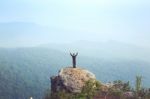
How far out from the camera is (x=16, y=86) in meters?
198

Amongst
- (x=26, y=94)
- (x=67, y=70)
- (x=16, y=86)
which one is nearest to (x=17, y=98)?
(x=26, y=94)

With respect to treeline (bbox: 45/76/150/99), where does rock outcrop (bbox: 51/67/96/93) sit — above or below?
above

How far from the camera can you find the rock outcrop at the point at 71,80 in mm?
48188

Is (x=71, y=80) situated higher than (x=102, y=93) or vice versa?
(x=71, y=80)

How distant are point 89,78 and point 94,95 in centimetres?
358

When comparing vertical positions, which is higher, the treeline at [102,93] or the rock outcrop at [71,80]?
the rock outcrop at [71,80]

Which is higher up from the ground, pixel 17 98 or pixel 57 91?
pixel 57 91

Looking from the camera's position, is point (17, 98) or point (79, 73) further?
point (17, 98)

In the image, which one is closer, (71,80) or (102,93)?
(102,93)

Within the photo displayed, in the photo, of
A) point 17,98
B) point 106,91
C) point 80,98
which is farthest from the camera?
point 17,98

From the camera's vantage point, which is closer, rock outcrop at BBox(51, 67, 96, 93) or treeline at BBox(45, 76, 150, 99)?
treeline at BBox(45, 76, 150, 99)

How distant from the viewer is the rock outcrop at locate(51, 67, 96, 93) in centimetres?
4819

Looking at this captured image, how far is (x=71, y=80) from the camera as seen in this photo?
48.7m

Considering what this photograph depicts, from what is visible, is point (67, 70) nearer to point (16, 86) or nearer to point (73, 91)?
point (73, 91)
